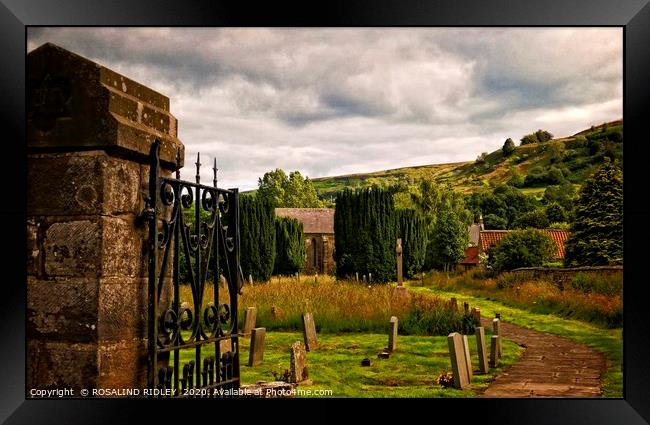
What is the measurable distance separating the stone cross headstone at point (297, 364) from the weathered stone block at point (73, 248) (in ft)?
16.3

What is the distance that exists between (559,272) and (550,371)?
6.50 m

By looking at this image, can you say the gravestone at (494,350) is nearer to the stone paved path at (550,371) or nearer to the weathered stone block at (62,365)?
the stone paved path at (550,371)

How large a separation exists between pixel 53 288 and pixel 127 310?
15.8 inches

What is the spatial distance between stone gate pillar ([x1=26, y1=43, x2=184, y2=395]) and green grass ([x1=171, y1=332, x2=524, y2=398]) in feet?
12.9

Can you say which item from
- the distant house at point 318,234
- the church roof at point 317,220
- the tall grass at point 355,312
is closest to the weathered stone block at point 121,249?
the tall grass at point 355,312

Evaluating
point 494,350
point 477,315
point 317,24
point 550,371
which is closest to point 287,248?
point 477,315

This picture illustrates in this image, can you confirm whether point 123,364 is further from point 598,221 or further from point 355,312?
point 598,221

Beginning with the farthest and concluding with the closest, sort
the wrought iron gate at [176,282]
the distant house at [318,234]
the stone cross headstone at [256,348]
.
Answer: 1. the distant house at [318,234]
2. the stone cross headstone at [256,348]
3. the wrought iron gate at [176,282]

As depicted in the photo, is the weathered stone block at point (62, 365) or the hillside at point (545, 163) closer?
the weathered stone block at point (62, 365)

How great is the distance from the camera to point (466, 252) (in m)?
24.8

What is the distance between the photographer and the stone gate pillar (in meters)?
3.24

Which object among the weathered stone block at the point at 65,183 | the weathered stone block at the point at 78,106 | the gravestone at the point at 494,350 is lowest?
the gravestone at the point at 494,350

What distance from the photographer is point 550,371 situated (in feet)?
28.5

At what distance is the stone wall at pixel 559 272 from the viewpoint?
13.1 m
